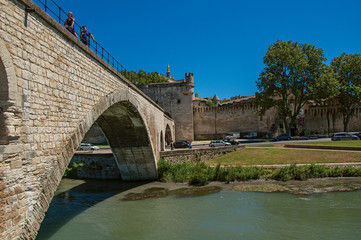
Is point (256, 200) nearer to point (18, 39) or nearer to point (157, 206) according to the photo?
point (157, 206)

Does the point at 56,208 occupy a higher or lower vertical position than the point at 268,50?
lower

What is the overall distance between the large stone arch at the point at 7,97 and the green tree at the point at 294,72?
32.1 m

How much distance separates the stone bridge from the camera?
4993mm

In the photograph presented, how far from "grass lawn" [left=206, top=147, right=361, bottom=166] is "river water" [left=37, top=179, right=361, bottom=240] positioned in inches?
255

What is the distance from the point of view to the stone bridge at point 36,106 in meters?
4.99

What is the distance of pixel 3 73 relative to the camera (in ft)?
16.3

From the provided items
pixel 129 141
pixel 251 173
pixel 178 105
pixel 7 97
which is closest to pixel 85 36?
pixel 7 97

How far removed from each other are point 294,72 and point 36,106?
109 feet

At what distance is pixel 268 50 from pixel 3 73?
3509 centimetres

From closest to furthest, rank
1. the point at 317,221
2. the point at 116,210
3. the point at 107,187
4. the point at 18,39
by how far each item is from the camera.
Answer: the point at 18,39, the point at 317,221, the point at 116,210, the point at 107,187

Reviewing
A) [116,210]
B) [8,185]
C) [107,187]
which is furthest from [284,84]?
[8,185]

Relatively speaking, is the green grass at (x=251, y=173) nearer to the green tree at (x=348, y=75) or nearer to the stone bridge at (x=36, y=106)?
the stone bridge at (x=36, y=106)

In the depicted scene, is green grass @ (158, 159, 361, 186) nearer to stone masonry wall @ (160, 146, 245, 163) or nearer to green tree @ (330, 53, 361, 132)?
stone masonry wall @ (160, 146, 245, 163)

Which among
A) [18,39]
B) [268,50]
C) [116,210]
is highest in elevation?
[268,50]
